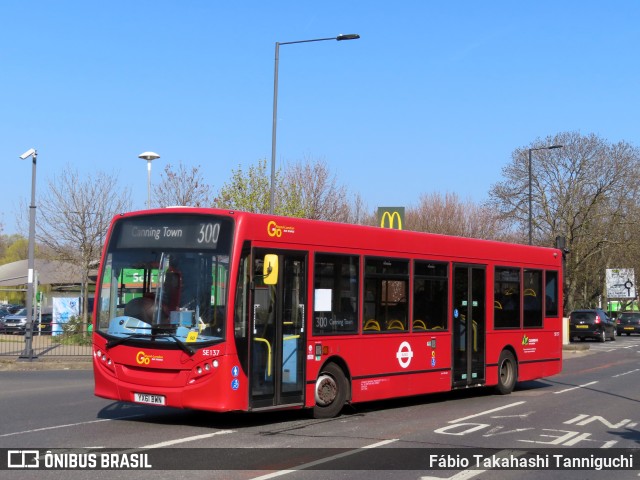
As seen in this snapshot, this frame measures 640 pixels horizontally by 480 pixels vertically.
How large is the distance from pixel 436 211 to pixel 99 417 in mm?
46365

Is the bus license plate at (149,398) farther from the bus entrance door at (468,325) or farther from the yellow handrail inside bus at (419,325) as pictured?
Result: the bus entrance door at (468,325)

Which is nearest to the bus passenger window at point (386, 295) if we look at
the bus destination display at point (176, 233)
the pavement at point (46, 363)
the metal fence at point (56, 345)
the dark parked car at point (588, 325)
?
the bus destination display at point (176, 233)

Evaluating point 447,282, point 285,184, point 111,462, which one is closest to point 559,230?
point 285,184

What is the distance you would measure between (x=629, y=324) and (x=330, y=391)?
49230mm

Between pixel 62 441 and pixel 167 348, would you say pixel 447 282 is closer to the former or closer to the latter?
pixel 167 348

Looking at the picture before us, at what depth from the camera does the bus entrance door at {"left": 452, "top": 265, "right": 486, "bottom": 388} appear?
1553cm

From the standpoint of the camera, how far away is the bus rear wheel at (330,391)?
1240 cm

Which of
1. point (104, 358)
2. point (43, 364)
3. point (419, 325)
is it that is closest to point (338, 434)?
point (104, 358)

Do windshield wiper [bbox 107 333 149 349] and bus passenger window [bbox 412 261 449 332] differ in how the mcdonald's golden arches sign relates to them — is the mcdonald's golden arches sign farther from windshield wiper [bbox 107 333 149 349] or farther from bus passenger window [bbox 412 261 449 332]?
windshield wiper [bbox 107 333 149 349]

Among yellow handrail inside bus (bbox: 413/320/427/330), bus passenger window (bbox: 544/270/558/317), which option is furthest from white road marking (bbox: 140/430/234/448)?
bus passenger window (bbox: 544/270/558/317)

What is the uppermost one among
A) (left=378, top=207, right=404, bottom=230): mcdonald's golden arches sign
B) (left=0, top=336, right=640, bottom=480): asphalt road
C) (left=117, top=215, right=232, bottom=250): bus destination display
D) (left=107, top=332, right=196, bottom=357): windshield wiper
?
(left=378, top=207, right=404, bottom=230): mcdonald's golden arches sign

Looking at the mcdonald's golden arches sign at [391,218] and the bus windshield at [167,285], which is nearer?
the bus windshield at [167,285]

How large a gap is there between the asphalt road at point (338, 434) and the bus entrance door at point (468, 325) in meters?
0.54

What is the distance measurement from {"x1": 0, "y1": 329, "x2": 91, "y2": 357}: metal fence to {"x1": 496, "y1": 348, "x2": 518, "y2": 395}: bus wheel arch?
45.4 feet
